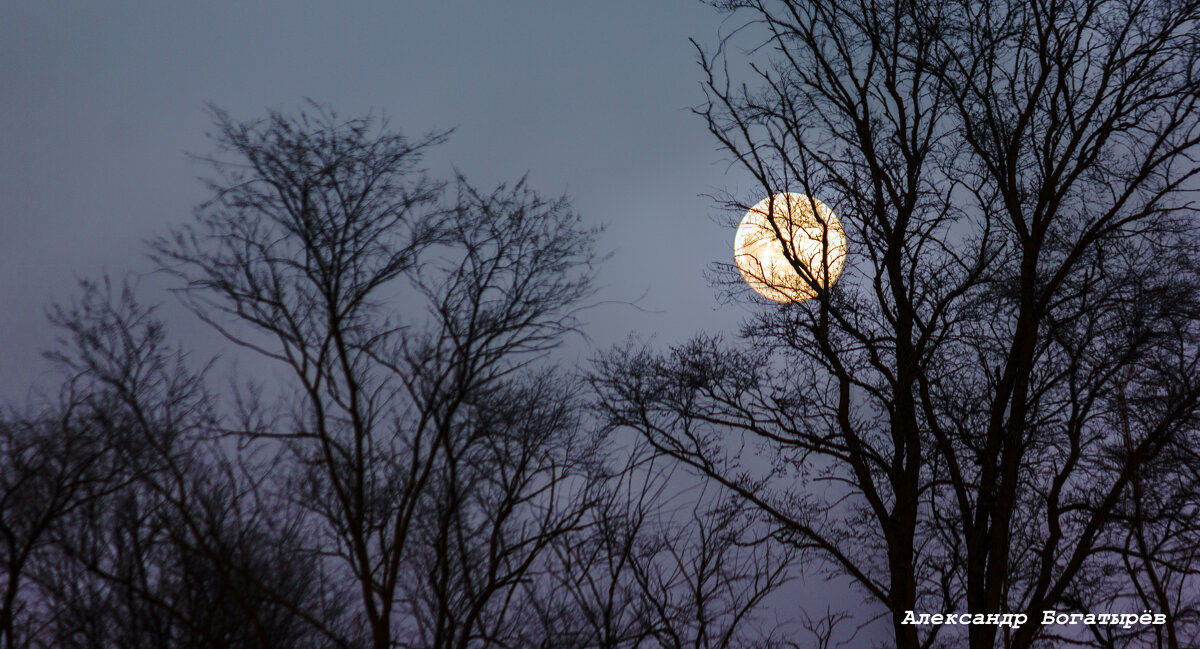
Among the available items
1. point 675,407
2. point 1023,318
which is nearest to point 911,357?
point 1023,318

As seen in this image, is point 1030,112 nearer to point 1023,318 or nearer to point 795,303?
point 1023,318

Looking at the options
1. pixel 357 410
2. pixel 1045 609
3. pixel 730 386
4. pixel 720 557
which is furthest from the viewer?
pixel 730 386

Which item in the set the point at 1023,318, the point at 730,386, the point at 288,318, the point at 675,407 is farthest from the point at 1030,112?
the point at 288,318

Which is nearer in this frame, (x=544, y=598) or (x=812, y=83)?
(x=544, y=598)

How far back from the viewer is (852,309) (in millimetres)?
7469

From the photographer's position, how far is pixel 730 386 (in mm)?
7609

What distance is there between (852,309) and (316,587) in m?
4.90

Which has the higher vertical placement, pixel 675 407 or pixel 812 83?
pixel 812 83

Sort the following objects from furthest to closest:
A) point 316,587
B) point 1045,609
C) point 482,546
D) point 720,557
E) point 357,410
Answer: point 720,557
point 1045,609
point 482,546
point 316,587
point 357,410

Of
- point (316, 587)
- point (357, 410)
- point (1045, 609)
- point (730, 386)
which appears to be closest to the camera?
point (357, 410)

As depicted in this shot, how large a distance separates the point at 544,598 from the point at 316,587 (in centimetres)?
160

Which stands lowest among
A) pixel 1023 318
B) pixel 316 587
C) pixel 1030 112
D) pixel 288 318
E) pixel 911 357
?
pixel 316 587

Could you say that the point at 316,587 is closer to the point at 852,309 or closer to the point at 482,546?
the point at 482,546

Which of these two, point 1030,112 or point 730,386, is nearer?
point 1030,112
